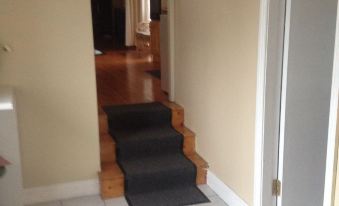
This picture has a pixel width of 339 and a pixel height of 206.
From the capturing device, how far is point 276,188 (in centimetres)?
287

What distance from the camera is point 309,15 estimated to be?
257cm

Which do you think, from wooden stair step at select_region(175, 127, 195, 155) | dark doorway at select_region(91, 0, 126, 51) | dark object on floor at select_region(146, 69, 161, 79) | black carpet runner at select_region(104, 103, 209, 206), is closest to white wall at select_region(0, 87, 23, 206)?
black carpet runner at select_region(104, 103, 209, 206)

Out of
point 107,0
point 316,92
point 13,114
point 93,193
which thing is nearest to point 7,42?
point 13,114

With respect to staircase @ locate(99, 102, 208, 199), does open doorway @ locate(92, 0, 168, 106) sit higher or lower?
higher

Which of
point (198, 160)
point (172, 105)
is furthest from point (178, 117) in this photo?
point (198, 160)

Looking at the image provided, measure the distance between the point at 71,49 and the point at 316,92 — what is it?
1753 mm

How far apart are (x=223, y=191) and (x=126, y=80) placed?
265 centimetres

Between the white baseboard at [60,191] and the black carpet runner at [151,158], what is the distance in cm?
29

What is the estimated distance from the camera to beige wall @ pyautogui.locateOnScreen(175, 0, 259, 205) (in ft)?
9.52

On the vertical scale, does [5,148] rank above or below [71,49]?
below

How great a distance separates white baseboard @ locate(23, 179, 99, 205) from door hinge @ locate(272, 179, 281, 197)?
1418 millimetres

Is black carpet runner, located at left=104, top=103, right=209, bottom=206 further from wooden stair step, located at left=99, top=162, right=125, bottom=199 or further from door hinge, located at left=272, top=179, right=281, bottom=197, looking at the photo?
door hinge, located at left=272, top=179, right=281, bottom=197

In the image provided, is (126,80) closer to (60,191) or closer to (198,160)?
(198,160)

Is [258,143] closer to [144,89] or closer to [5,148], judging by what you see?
[5,148]
